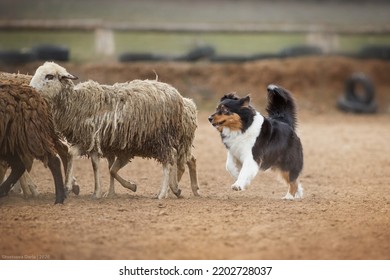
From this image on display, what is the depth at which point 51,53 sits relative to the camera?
48.9 ft

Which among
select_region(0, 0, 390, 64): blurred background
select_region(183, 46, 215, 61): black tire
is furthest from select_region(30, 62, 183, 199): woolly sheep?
select_region(183, 46, 215, 61): black tire

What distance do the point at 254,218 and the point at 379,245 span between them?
50.5 inches

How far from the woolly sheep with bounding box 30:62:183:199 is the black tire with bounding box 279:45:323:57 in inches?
428

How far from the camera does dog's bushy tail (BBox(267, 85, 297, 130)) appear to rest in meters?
8.52

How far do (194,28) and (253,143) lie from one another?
1145cm

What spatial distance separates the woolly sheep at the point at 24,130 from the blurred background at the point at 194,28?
29.0 ft

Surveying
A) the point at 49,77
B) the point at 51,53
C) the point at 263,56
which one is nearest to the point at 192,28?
the point at 263,56

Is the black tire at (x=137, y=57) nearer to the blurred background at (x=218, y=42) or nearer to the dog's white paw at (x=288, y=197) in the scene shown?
the blurred background at (x=218, y=42)

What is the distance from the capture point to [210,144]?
12797mm

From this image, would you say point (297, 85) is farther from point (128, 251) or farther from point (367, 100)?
point (128, 251)

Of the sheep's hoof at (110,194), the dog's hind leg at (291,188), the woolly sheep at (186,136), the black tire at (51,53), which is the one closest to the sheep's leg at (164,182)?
the woolly sheep at (186,136)

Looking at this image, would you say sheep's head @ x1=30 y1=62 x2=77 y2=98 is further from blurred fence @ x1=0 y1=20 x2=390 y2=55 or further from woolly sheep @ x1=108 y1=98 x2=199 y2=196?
blurred fence @ x1=0 y1=20 x2=390 y2=55

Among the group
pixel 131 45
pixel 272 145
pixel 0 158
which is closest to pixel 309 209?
pixel 272 145

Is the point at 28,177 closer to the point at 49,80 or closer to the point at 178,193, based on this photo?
the point at 49,80
